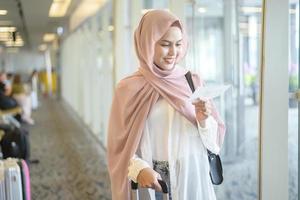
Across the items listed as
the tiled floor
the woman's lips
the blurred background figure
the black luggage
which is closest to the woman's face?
the woman's lips

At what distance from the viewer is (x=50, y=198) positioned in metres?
4.58

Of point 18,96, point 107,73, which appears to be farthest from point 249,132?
point 18,96

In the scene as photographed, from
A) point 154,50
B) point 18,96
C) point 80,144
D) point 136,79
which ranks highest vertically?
point 154,50

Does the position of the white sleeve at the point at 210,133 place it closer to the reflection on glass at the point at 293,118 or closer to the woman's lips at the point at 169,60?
the woman's lips at the point at 169,60

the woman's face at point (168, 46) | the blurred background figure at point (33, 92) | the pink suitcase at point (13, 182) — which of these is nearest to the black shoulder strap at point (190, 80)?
the woman's face at point (168, 46)

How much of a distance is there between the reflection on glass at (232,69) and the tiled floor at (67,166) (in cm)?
137

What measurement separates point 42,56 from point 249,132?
2943 centimetres

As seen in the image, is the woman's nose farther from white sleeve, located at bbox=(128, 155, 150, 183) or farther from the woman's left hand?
white sleeve, located at bbox=(128, 155, 150, 183)

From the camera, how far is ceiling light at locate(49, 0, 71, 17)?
31.2ft

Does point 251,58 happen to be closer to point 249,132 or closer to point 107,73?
point 249,132

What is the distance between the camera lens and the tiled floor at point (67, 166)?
4770 millimetres

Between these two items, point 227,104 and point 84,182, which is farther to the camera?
point 84,182

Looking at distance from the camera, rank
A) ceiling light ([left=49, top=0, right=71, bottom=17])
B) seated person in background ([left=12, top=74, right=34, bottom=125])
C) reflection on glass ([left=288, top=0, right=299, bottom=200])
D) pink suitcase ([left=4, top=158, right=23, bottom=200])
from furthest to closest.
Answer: seated person in background ([left=12, top=74, right=34, bottom=125]) → ceiling light ([left=49, top=0, right=71, bottom=17]) → pink suitcase ([left=4, top=158, right=23, bottom=200]) → reflection on glass ([left=288, top=0, right=299, bottom=200])

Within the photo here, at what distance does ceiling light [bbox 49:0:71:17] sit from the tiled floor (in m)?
2.80
